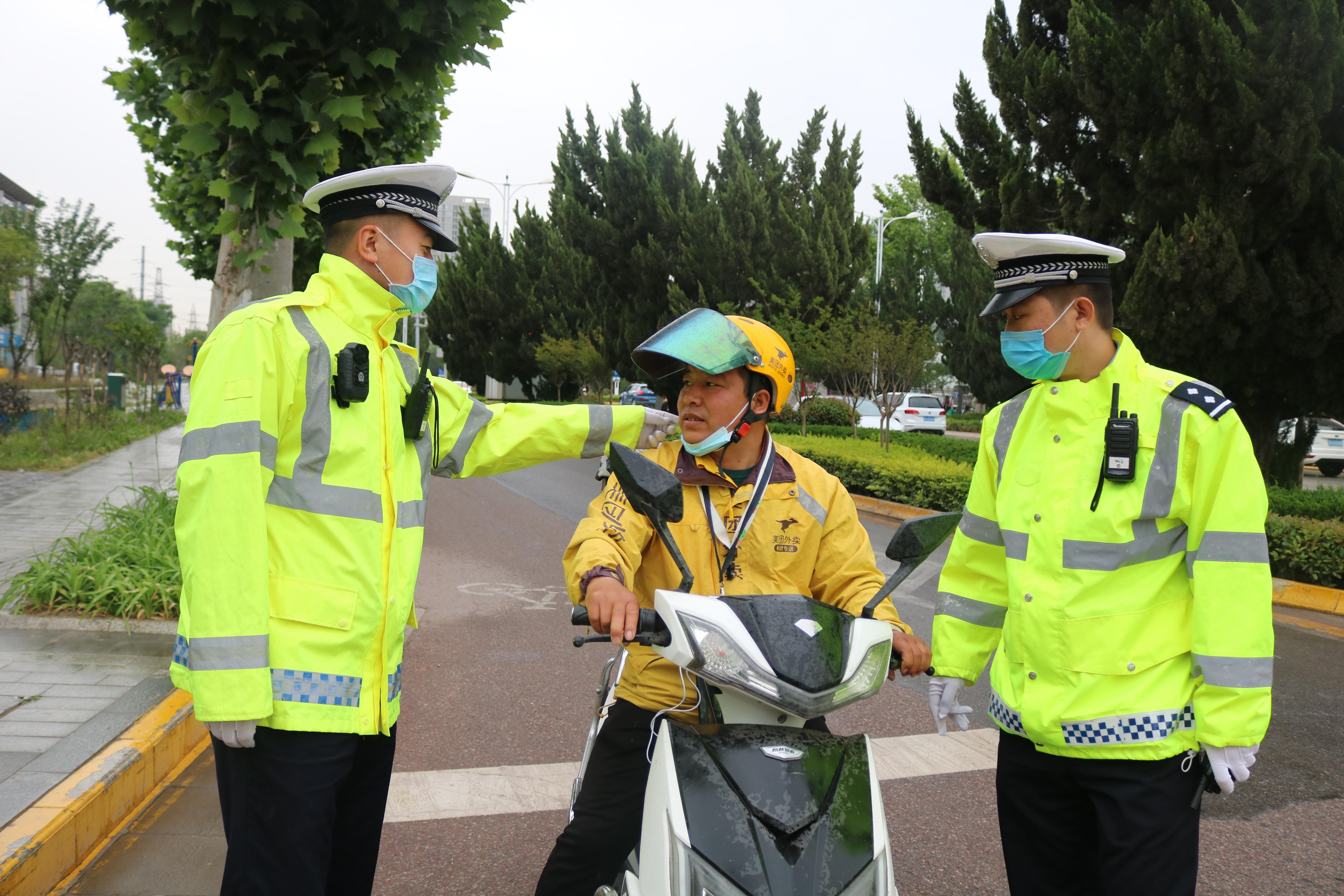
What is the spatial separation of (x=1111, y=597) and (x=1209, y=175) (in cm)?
966

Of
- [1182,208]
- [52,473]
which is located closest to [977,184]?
[1182,208]

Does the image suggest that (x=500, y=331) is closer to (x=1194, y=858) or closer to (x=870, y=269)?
(x=870, y=269)

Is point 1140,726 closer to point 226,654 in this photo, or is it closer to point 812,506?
point 812,506

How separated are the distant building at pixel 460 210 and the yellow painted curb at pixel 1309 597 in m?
24.8

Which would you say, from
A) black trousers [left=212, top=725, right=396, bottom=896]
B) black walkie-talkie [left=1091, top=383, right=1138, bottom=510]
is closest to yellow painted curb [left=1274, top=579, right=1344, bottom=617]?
black walkie-talkie [left=1091, top=383, right=1138, bottom=510]

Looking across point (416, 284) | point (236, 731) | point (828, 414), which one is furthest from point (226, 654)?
point (828, 414)

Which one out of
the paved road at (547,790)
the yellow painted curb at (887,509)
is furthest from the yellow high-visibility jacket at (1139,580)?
the yellow painted curb at (887,509)

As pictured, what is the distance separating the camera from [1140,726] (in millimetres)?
2172

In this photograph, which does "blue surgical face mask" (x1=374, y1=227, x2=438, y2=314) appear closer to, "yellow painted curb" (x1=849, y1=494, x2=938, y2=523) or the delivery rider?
the delivery rider

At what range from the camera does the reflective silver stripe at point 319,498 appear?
2.22m

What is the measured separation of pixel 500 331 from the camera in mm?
40312

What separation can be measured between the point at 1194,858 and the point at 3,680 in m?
5.05

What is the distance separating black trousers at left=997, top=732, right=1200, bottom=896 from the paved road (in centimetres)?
97

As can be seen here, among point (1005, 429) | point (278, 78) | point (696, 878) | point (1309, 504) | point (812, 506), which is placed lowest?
point (696, 878)
